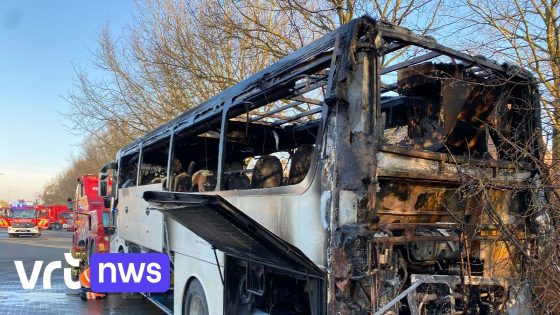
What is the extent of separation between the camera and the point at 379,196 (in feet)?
12.3

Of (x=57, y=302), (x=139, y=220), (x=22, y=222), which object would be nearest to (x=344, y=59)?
(x=139, y=220)

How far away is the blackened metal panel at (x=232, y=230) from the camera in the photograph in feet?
12.1

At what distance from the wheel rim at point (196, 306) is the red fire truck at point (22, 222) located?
1450 inches

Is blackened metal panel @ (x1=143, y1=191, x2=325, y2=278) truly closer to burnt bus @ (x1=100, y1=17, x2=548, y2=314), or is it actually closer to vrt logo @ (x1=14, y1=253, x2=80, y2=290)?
burnt bus @ (x1=100, y1=17, x2=548, y2=314)

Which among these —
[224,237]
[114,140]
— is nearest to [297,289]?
[224,237]

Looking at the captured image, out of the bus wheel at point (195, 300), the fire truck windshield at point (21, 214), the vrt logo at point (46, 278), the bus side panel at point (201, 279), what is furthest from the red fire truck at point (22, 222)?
the bus wheel at point (195, 300)

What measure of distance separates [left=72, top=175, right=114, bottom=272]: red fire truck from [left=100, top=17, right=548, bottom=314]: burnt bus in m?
7.54

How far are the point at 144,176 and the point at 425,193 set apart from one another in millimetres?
6209

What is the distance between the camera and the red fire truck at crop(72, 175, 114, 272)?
12.6 meters

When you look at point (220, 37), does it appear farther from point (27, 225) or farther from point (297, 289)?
point (27, 225)

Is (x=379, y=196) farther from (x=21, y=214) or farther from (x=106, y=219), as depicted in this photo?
(x=21, y=214)

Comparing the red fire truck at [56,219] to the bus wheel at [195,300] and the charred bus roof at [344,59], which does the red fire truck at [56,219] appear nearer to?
the bus wheel at [195,300]

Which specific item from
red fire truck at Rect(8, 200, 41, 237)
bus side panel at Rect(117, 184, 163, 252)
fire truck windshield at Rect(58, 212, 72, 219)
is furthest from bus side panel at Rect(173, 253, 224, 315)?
fire truck windshield at Rect(58, 212, 72, 219)

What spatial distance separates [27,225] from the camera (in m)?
38.5
